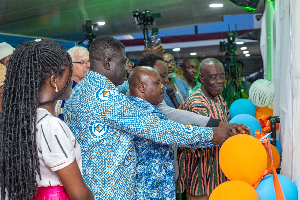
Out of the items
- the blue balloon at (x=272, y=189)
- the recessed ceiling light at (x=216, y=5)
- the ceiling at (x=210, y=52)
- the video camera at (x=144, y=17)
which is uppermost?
the recessed ceiling light at (x=216, y=5)

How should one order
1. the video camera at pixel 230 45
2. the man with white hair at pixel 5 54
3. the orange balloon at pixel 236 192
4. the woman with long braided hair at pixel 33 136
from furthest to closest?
the video camera at pixel 230 45 < the man with white hair at pixel 5 54 < the orange balloon at pixel 236 192 < the woman with long braided hair at pixel 33 136

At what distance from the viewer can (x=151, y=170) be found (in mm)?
1790

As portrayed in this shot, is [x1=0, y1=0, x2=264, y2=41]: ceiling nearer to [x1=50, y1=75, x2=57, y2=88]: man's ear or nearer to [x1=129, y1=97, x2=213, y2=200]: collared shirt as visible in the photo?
[x1=129, y1=97, x2=213, y2=200]: collared shirt

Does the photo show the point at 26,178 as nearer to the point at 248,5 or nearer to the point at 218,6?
the point at 248,5

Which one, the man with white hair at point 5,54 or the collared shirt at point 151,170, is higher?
the man with white hair at point 5,54

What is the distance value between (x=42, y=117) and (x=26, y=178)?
0.22 meters

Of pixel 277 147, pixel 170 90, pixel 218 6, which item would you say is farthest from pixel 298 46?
pixel 218 6

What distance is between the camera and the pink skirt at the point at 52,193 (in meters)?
1.21

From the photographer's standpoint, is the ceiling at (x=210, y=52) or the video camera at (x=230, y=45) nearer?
the video camera at (x=230, y=45)

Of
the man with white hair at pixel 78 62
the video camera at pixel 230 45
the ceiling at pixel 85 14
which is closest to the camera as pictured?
the man with white hair at pixel 78 62

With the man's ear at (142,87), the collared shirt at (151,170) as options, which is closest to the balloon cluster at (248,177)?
the collared shirt at (151,170)

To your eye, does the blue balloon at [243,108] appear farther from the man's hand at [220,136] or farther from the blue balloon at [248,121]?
the man's hand at [220,136]

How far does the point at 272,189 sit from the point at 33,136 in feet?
3.45

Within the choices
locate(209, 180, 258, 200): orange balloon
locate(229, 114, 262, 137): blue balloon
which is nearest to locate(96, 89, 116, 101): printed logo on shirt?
locate(209, 180, 258, 200): orange balloon
